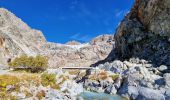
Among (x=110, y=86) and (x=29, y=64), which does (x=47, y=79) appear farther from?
(x=29, y=64)

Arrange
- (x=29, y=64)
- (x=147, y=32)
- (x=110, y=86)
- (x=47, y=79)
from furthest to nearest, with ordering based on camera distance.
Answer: (x=147, y=32)
(x=29, y=64)
(x=110, y=86)
(x=47, y=79)

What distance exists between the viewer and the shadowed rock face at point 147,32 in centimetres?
13850

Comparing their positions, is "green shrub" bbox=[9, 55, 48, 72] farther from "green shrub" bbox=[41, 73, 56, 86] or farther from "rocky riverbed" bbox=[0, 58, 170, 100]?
"green shrub" bbox=[41, 73, 56, 86]

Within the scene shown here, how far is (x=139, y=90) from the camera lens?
72000 millimetres

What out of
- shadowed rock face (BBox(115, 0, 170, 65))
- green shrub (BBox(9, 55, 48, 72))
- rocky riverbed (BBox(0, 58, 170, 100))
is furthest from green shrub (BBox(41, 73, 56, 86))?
shadowed rock face (BBox(115, 0, 170, 65))

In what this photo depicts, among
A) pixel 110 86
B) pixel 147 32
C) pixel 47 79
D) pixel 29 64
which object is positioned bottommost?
pixel 110 86

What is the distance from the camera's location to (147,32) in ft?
503

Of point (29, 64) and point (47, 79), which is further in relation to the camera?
point (29, 64)

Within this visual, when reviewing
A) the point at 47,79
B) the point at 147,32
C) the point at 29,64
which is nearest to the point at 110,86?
the point at 47,79

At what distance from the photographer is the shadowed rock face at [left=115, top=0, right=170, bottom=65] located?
138 m

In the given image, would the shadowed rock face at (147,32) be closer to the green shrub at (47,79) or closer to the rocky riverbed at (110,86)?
the rocky riverbed at (110,86)

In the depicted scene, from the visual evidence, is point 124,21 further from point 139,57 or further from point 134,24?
point 139,57

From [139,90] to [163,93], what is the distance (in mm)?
6174

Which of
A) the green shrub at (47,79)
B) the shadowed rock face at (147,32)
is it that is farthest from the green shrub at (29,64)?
the shadowed rock face at (147,32)
